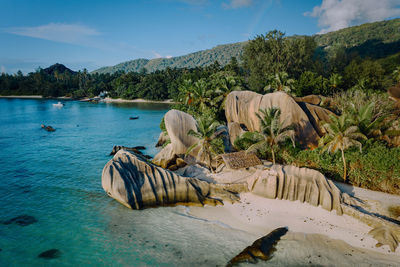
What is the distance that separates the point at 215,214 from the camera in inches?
635

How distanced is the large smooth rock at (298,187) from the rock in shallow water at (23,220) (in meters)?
16.5

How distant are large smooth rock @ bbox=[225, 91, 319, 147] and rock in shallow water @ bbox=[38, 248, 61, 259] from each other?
17299 millimetres

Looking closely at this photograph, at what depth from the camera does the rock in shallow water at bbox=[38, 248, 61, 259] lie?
1286 centimetres

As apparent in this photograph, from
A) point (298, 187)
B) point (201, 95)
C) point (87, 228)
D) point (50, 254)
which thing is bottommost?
point (50, 254)

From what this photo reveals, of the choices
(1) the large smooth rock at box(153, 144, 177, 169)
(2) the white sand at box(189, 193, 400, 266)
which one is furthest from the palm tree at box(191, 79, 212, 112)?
(2) the white sand at box(189, 193, 400, 266)

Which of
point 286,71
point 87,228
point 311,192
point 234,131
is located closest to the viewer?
point 87,228

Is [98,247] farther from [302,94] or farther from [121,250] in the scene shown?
[302,94]

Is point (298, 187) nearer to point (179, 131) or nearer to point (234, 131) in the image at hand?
point (234, 131)

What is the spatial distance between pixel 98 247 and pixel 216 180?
1026 cm

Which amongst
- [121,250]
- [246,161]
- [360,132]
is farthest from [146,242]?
[360,132]

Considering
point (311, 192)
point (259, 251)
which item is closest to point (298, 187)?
point (311, 192)

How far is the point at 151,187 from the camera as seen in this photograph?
686 inches

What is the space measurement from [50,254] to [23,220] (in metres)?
5.43

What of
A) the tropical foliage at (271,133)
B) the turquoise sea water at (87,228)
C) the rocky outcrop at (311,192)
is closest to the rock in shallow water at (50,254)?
the turquoise sea water at (87,228)
